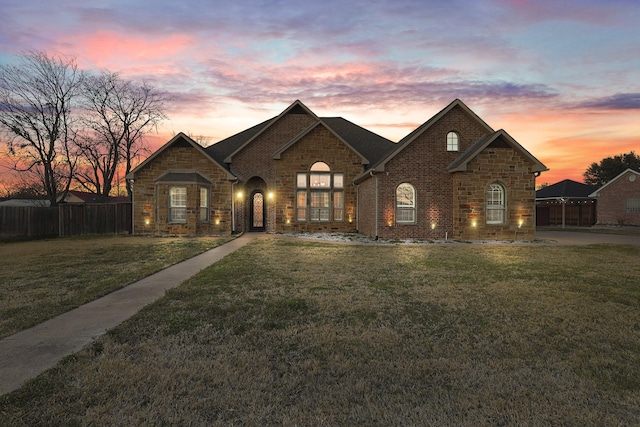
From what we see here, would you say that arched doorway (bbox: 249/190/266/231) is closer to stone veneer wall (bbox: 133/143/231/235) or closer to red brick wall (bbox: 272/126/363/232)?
red brick wall (bbox: 272/126/363/232)

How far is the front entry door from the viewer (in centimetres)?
2520

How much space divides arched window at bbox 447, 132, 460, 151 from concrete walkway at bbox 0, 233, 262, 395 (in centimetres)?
1627

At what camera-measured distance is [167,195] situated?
20891 mm

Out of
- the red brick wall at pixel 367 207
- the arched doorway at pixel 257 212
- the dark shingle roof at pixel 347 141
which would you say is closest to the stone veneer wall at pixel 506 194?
the red brick wall at pixel 367 207

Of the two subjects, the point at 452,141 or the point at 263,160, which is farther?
the point at 263,160

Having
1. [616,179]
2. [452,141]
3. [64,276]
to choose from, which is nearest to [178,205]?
[64,276]

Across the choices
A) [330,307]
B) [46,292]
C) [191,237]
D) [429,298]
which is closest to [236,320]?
[330,307]

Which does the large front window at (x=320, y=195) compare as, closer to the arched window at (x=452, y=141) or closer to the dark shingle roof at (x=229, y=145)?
the dark shingle roof at (x=229, y=145)

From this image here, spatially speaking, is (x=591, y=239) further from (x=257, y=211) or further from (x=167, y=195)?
(x=167, y=195)

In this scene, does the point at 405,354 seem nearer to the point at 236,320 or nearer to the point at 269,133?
the point at 236,320

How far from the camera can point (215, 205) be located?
21766 mm

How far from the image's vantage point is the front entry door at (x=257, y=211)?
2520 cm

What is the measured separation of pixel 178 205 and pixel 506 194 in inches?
723

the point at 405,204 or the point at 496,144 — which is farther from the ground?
the point at 496,144
